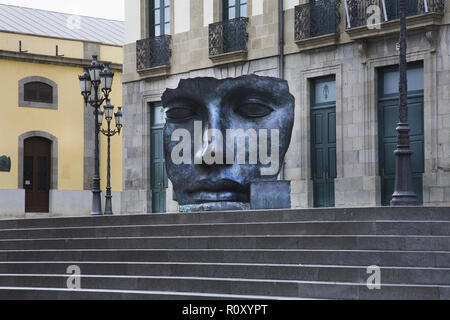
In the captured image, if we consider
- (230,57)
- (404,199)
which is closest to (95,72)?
(230,57)

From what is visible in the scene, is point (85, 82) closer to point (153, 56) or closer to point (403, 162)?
point (153, 56)

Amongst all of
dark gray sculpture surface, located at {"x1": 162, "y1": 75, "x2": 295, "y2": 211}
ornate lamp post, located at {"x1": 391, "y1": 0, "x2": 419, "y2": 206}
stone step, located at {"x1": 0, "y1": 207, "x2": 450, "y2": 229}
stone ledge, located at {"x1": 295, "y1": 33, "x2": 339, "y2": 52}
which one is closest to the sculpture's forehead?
dark gray sculpture surface, located at {"x1": 162, "y1": 75, "x2": 295, "y2": 211}

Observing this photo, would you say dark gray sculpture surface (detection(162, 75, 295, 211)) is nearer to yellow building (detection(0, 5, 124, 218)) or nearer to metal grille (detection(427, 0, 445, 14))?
metal grille (detection(427, 0, 445, 14))

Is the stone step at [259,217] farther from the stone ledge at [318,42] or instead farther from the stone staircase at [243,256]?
the stone ledge at [318,42]

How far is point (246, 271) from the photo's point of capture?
44.9 ft

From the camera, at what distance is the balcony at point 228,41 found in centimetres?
2689

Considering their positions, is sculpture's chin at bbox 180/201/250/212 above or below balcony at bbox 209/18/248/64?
below

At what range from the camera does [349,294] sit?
12.2 metres

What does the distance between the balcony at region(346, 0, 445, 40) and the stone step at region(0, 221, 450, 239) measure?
8.72m

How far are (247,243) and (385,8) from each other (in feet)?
33.3

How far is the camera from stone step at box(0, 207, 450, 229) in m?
14.0

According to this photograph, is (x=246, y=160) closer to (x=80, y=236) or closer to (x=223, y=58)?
(x=80, y=236)
